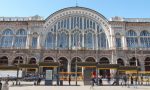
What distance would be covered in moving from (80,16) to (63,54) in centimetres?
1057

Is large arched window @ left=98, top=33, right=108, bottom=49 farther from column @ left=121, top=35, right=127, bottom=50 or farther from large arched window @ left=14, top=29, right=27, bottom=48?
large arched window @ left=14, top=29, right=27, bottom=48

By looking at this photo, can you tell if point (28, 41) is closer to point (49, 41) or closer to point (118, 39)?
point (49, 41)

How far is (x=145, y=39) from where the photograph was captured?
58750 millimetres

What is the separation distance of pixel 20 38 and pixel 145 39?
3017 centimetres

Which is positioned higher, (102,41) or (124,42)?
(102,41)

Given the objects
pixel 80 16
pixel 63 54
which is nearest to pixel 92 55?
pixel 63 54

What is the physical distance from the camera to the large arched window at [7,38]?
57.7 metres

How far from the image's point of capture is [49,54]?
5634 cm

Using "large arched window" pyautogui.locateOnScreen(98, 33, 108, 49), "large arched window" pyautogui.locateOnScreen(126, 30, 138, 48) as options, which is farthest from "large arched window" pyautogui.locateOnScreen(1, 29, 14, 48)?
"large arched window" pyautogui.locateOnScreen(126, 30, 138, 48)

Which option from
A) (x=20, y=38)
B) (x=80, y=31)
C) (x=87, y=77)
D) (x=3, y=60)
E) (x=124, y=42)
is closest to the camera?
(x=87, y=77)

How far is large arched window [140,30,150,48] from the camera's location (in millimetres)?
58125

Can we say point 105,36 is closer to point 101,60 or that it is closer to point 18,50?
point 101,60

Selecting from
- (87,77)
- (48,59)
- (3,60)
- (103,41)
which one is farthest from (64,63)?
(87,77)

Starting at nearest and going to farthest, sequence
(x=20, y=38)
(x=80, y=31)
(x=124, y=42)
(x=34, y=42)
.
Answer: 1. (x=124, y=42)
2. (x=34, y=42)
3. (x=20, y=38)
4. (x=80, y=31)
